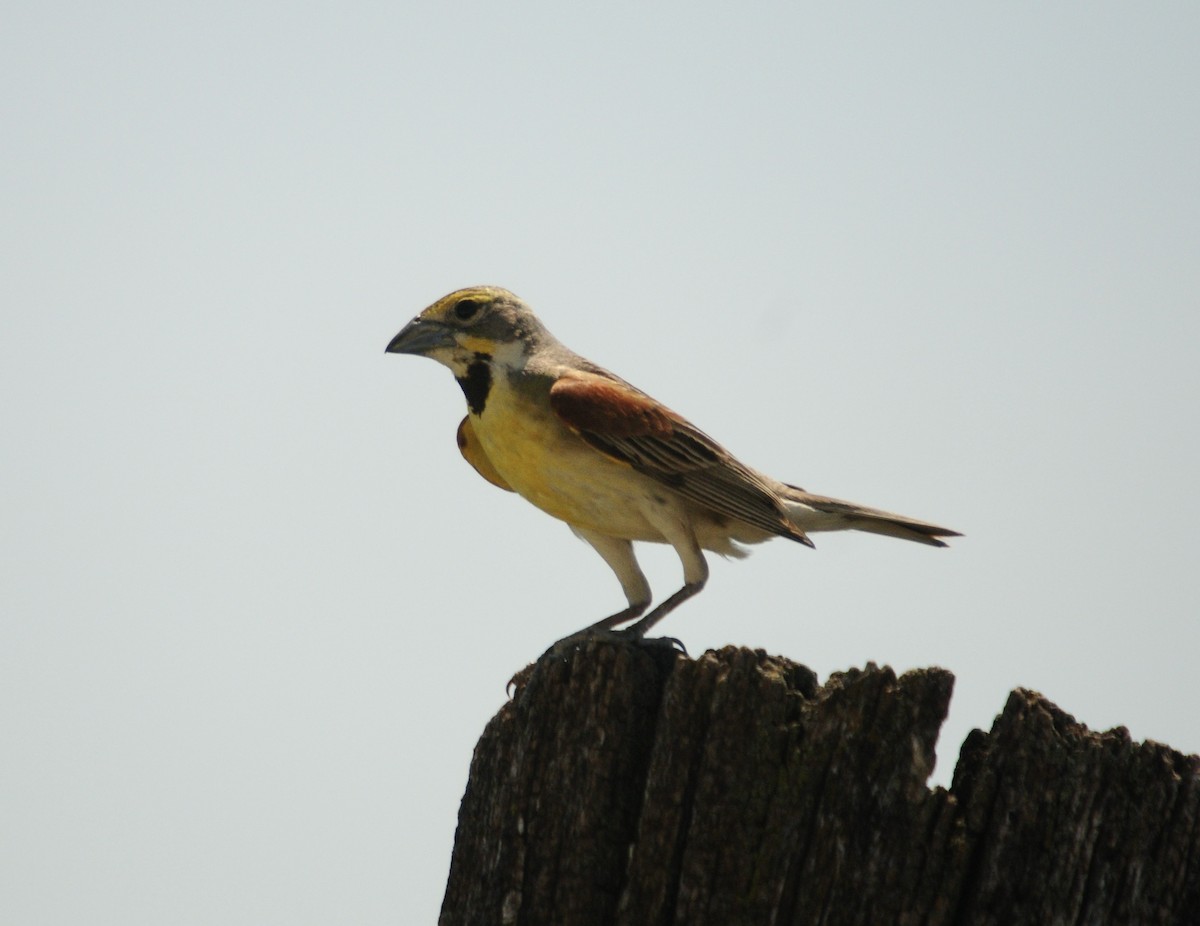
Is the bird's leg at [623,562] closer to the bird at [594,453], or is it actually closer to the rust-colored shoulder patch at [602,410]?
the bird at [594,453]

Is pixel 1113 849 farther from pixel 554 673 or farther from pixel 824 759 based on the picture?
pixel 554 673

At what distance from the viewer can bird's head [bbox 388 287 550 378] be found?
737cm

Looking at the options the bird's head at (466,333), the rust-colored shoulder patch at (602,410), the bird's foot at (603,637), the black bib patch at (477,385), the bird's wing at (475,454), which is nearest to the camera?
the bird's foot at (603,637)

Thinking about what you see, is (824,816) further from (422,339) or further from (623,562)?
(422,339)

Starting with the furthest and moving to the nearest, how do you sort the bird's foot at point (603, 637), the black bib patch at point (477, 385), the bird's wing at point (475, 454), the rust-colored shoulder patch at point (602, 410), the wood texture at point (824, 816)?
the bird's wing at point (475, 454) < the black bib patch at point (477, 385) < the rust-colored shoulder patch at point (602, 410) < the bird's foot at point (603, 637) < the wood texture at point (824, 816)

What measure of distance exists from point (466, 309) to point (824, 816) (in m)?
4.17

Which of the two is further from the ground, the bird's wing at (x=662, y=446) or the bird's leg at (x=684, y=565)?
the bird's wing at (x=662, y=446)

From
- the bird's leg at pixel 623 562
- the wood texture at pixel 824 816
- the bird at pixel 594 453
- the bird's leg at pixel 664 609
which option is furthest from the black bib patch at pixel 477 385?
the wood texture at pixel 824 816

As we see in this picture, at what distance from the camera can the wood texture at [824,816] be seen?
12.4ft

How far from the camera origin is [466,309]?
741cm

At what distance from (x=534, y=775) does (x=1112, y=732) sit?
1.76 metres

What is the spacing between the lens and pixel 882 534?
8.00 m

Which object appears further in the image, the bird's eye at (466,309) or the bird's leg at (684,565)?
the bird's eye at (466,309)

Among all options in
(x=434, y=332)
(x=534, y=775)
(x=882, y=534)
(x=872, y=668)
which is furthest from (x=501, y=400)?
(x=872, y=668)
